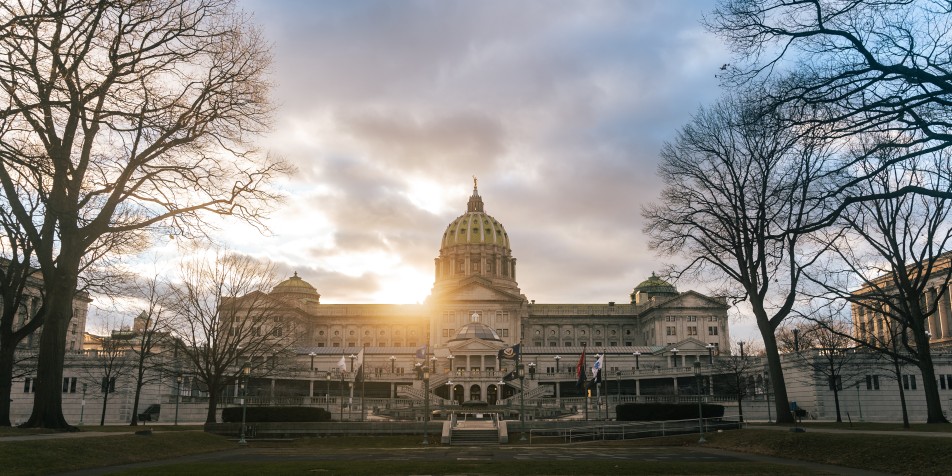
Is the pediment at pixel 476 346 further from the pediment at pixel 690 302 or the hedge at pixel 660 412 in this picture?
the hedge at pixel 660 412

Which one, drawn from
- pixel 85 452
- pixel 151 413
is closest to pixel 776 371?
pixel 85 452

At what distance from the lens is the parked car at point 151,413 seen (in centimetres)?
7308

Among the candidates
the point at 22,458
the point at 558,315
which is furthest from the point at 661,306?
the point at 22,458

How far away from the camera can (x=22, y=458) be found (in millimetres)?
18953

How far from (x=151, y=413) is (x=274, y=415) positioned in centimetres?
3075

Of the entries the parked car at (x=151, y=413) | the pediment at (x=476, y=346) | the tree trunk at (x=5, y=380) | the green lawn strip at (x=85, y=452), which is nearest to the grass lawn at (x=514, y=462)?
the green lawn strip at (x=85, y=452)

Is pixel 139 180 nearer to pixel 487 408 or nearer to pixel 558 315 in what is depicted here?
pixel 487 408

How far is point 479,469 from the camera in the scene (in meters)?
20.7

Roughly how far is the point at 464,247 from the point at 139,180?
14103 cm

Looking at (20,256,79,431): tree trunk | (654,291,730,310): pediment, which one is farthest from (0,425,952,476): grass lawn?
(654,291,730,310): pediment

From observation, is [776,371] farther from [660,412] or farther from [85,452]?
[85,452]

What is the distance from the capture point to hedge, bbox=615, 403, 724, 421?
48375mm

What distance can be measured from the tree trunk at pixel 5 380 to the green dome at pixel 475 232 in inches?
5496

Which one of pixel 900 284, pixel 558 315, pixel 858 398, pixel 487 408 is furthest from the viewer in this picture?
pixel 558 315
